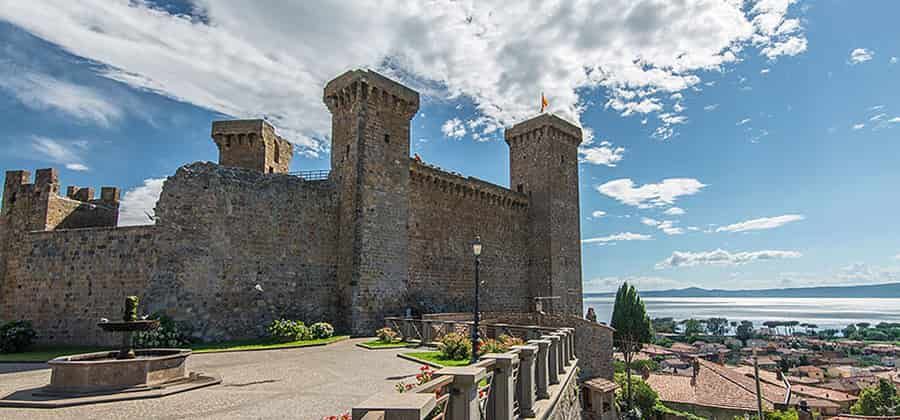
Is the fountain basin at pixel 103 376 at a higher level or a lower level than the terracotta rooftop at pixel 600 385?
higher

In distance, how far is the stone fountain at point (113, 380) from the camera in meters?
9.45

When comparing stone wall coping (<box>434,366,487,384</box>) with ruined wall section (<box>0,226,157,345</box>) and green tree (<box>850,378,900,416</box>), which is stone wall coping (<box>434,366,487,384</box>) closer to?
ruined wall section (<box>0,226,157,345</box>)

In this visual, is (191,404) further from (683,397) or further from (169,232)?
(683,397)

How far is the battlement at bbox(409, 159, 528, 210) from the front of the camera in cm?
2903

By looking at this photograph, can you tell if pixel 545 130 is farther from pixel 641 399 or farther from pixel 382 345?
pixel 382 345

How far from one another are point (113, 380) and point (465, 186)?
23849 millimetres

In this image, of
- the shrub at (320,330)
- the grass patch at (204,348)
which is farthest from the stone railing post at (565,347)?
the shrub at (320,330)

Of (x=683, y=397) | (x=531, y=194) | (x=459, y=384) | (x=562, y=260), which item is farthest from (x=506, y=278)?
(x=459, y=384)

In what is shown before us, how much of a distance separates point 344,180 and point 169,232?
28.2 feet

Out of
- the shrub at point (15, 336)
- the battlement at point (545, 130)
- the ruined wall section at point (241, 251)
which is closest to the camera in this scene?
the shrub at point (15, 336)

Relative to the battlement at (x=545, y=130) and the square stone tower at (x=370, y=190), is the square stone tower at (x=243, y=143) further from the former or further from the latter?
the battlement at (x=545, y=130)

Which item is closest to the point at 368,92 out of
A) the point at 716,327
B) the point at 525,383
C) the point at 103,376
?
the point at 103,376

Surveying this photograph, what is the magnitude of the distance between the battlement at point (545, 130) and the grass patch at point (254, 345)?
73.6 feet

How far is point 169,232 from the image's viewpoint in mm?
21125
